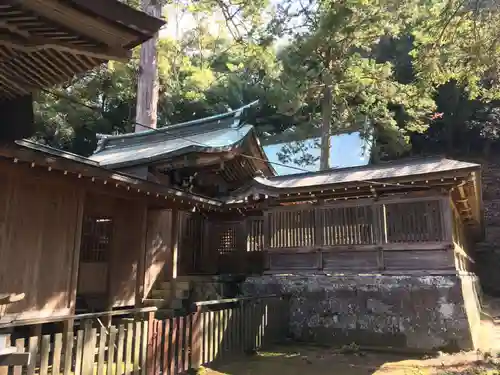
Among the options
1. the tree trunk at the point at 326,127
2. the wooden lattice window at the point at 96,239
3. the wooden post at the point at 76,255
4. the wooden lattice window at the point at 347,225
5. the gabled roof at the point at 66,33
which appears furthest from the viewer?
the tree trunk at the point at 326,127

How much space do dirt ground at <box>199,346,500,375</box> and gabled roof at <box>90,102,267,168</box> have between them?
617cm

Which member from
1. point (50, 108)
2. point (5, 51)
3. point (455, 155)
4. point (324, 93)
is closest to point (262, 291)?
point (5, 51)

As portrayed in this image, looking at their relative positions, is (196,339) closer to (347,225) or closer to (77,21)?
(347,225)

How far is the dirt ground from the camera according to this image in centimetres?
820

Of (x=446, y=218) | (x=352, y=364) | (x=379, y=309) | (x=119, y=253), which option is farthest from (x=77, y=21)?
(x=379, y=309)

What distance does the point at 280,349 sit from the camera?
10.4 meters

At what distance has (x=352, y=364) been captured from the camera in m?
8.97

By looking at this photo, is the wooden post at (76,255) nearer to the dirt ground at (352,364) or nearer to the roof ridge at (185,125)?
the dirt ground at (352,364)

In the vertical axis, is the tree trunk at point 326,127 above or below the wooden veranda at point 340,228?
above

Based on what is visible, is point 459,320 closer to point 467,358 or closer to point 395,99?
point 467,358

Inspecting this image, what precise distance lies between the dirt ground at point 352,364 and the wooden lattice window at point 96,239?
474 centimetres

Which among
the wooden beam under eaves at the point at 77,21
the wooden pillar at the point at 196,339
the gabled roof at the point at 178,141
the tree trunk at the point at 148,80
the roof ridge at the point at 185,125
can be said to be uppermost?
the tree trunk at the point at 148,80

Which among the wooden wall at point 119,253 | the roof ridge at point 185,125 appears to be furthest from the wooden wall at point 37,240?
the roof ridge at point 185,125

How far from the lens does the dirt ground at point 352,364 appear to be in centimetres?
820
